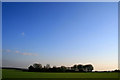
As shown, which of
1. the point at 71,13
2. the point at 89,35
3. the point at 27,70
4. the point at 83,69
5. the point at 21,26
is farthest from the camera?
the point at 83,69

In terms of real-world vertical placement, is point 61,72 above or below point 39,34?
below

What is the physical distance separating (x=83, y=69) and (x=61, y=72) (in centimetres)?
131

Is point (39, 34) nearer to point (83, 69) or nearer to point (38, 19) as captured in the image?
point (38, 19)

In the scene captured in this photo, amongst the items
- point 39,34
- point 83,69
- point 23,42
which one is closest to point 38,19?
point 39,34

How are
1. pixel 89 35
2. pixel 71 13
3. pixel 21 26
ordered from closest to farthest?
pixel 71 13 → pixel 89 35 → pixel 21 26

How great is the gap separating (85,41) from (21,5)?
3.16 m

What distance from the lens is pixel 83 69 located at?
1048cm

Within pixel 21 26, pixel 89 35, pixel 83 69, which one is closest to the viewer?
pixel 89 35

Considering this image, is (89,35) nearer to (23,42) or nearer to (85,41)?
(85,41)

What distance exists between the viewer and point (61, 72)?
10.1 metres

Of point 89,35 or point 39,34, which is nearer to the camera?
point 89,35

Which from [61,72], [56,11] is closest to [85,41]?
[56,11]

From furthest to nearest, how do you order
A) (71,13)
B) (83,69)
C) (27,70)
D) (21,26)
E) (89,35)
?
(83,69)
(27,70)
(21,26)
(89,35)
(71,13)

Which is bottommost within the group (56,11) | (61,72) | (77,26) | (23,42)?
(61,72)
